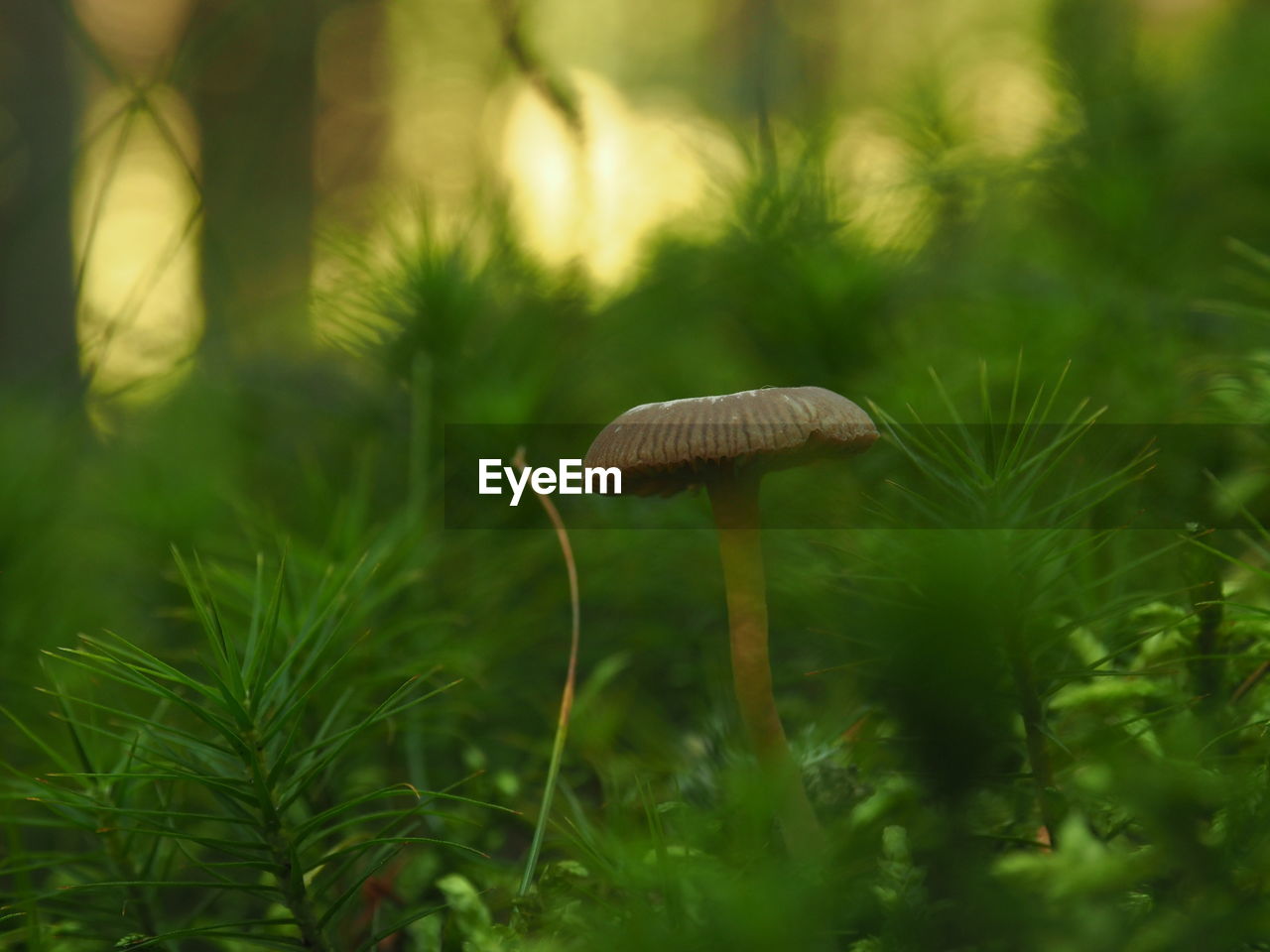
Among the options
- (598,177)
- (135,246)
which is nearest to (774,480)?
(598,177)

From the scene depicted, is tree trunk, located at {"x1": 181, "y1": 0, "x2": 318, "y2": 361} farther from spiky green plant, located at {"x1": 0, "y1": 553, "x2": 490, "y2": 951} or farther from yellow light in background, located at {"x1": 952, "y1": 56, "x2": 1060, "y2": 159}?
spiky green plant, located at {"x1": 0, "y1": 553, "x2": 490, "y2": 951}

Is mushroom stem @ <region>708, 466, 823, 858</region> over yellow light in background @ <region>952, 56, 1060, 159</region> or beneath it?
beneath

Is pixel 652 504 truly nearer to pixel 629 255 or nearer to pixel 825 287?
pixel 825 287

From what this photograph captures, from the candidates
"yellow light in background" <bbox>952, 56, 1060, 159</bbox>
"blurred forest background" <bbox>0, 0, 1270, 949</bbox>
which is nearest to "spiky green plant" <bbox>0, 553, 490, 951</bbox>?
"blurred forest background" <bbox>0, 0, 1270, 949</bbox>

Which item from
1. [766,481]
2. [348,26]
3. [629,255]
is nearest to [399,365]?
[766,481]

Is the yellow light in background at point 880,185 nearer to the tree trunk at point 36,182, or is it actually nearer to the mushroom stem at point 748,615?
the mushroom stem at point 748,615

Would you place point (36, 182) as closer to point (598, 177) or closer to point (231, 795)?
point (598, 177)
